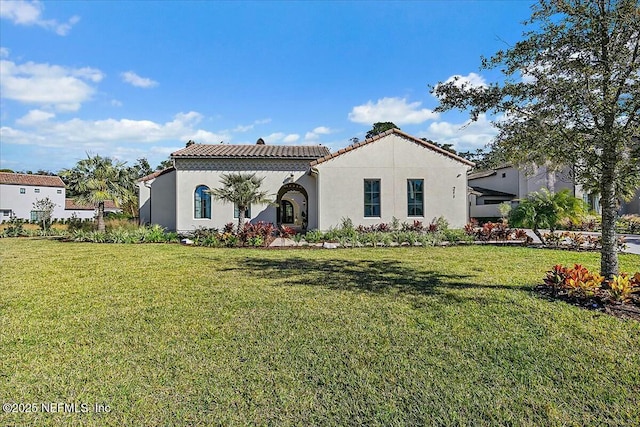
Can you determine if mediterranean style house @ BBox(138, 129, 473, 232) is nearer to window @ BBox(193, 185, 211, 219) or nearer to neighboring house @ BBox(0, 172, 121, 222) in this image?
window @ BBox(193, 185, 211, 219)

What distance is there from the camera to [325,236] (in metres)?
18.1

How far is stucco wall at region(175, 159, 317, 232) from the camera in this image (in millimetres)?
21406

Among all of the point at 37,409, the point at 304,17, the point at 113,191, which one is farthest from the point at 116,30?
the point at 37,409

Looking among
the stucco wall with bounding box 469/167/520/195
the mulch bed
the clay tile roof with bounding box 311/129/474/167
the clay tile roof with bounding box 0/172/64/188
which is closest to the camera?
the mulch bed

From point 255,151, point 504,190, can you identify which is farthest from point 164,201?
point 504,190

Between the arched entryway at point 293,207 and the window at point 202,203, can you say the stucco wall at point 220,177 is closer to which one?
the window at point 202,203

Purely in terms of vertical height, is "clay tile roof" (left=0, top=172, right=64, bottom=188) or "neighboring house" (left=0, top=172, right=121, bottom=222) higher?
"clay tile roof" (left=0, top=172, right=64, bottom=188)

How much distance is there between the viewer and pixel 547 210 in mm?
14789

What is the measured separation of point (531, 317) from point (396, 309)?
223 cm

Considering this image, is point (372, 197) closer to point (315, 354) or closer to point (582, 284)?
point (582, 284)

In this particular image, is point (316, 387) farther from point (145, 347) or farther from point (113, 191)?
point (113, 191)

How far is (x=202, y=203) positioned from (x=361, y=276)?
1540cm

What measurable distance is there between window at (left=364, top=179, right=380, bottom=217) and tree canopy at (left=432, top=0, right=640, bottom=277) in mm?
12956

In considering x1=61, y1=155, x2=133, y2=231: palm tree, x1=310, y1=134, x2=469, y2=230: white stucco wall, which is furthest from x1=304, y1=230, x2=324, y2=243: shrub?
x1=61, y1=155, x2=133, y2=231: palm tree
